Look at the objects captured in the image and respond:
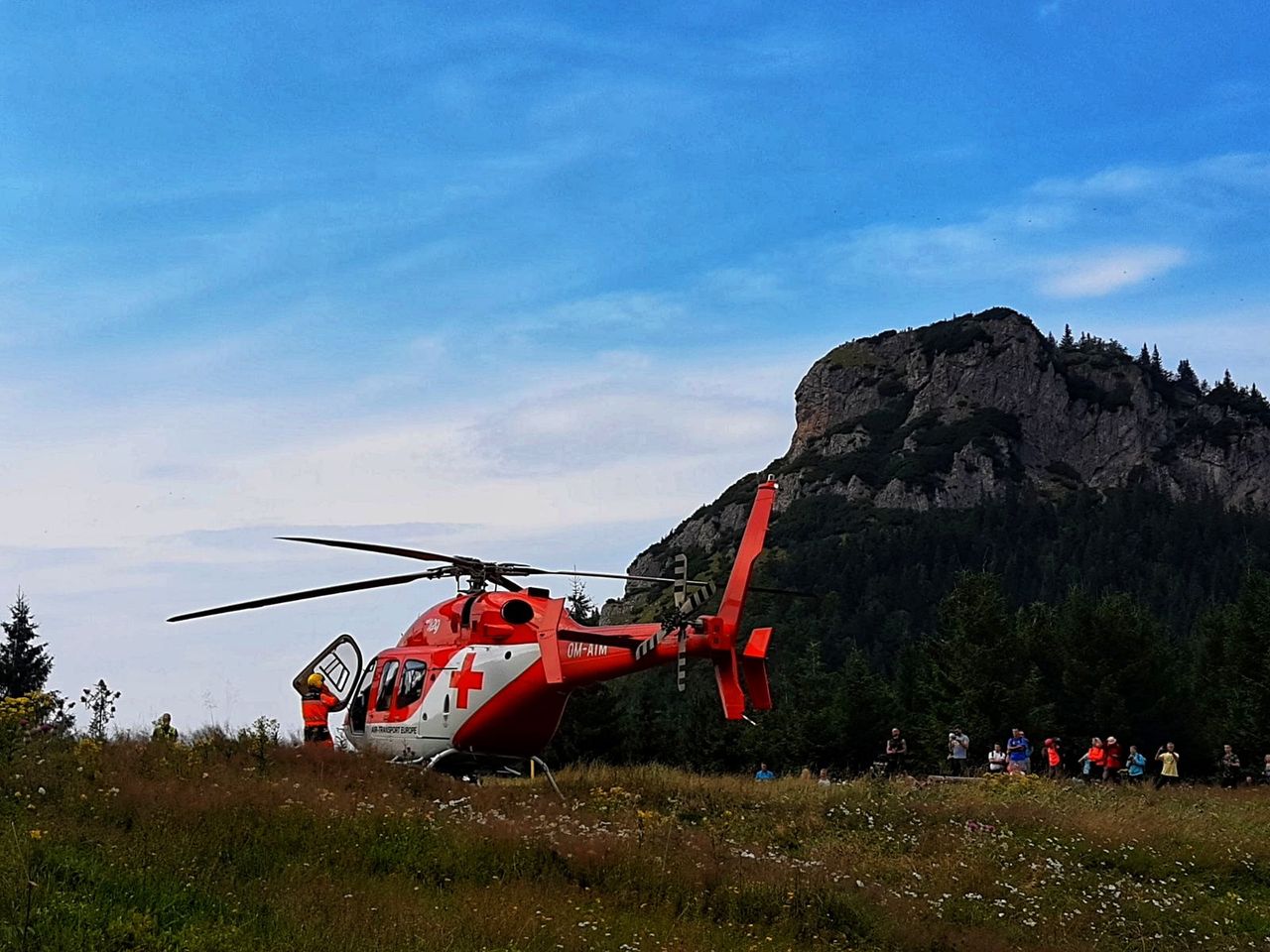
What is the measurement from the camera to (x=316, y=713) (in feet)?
81.3

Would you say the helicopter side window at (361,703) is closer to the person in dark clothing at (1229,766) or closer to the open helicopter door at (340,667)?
the open helicopter door at (340,667)

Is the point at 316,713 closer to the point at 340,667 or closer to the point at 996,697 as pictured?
the point at 340,667

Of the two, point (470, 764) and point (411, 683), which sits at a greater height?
point (411, 683)

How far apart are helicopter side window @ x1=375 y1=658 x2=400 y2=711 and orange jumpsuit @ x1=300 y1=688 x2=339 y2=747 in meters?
1.09

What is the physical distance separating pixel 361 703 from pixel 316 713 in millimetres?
806

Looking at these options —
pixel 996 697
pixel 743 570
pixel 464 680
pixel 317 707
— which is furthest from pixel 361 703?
pixel 996 697

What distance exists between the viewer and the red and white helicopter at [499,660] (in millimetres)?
21578

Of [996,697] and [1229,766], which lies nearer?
[1229,766]

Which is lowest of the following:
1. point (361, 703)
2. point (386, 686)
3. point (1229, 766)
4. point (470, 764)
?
point (1229, 766)

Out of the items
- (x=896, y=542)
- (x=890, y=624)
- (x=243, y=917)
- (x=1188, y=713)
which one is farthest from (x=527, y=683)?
(x=896, y=542)

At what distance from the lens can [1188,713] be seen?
5991 cm

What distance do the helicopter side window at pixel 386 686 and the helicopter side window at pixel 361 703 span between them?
1.15ft

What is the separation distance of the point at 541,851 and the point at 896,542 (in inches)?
7300

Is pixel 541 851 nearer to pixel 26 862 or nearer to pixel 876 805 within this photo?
pixel 26 862
